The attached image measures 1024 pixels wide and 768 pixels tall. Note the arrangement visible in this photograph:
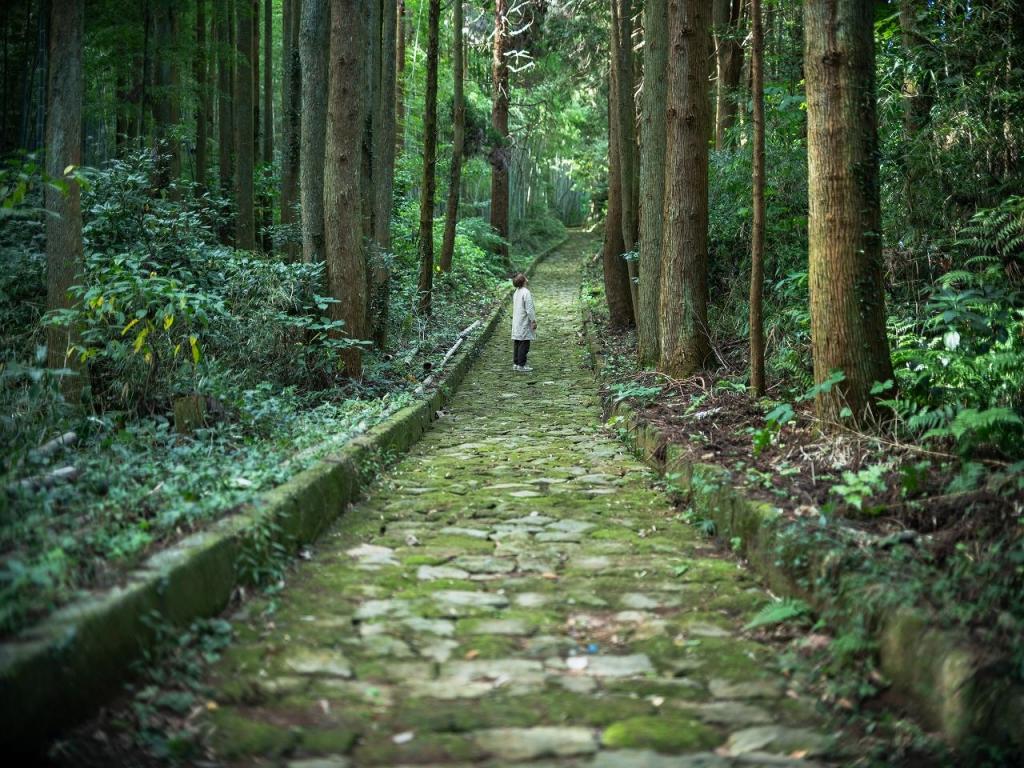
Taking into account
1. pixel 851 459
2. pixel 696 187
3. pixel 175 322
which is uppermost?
pixel 696 187

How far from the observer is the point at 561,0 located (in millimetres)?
25469

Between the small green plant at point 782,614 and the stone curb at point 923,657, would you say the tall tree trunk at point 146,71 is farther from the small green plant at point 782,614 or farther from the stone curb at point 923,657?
the small green plant at point 782,614

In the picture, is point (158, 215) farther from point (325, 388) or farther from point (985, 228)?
point (985, 228)

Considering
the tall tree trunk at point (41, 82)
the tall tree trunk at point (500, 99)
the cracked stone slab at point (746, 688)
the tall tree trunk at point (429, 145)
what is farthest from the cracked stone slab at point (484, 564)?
the tall tree trunk at point (500, 99)

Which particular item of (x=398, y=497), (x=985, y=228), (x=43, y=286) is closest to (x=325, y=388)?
(x=398, y=497)

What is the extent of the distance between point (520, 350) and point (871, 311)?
10244 mm

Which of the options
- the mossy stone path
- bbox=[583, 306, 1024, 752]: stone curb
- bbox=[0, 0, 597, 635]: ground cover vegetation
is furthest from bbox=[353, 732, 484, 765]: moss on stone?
bbox=[583, 306, 1024, 752]: stone curb

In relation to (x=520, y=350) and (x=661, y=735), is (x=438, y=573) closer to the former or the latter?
(x=661, y=735)

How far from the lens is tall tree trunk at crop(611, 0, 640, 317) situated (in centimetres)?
1480

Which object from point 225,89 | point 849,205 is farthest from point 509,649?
point 225,89

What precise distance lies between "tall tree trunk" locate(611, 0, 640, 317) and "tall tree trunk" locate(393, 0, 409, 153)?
16.0 feet

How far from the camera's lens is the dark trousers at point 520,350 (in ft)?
52.5

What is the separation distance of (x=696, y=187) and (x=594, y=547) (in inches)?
222

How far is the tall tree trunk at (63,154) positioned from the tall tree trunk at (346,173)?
112 inches
